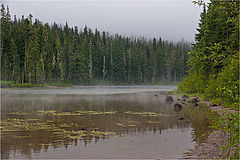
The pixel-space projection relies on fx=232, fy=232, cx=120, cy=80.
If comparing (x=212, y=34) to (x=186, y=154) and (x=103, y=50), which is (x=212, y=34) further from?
(x=103, y=50)

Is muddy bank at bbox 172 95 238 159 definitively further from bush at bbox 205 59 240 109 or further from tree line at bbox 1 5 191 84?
tree line at bbox 1 5 191 84

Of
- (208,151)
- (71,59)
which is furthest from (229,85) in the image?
(71,59)

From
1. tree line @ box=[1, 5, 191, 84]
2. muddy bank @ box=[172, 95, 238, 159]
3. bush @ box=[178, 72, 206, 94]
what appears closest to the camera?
muddy bank @ box=[172, 95, 238, 159]

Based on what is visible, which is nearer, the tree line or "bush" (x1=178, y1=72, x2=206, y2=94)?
"bush" (x1=178, y1=72, x2=206, y2=94)

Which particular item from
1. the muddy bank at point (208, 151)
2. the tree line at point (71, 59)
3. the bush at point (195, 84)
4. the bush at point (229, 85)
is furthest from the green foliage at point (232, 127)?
the tree line at point (71, 59)

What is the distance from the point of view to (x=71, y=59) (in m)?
104

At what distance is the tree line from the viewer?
77.6 m

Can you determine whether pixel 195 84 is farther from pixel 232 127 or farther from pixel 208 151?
pixel 232 127

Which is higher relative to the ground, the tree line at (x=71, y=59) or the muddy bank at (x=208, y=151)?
the tree line at (x=71, y=59)

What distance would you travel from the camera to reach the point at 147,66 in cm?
12975

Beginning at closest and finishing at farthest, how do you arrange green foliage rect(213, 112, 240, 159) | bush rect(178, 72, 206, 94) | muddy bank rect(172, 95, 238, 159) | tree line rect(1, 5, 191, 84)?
green foliage rect(213, 112, 240, 159) < muddy bank rect(172, 95, 238, 159) < bush rect(178, 72, 206, 94) < tree line rect(1, 5, 191, 84)

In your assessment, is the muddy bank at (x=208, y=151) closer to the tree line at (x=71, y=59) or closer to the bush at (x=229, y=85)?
the bush at (x=229, y=85)

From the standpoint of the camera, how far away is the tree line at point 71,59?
77.6 m

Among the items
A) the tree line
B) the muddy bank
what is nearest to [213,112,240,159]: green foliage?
the muddy bank
